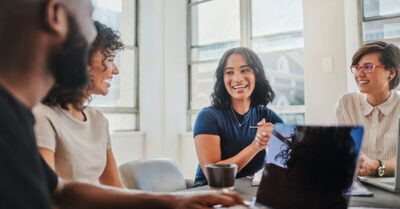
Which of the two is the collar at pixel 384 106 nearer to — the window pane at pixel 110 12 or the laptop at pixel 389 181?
the laptop at pixel 389 181

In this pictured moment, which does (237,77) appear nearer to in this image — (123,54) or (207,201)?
(207,201)

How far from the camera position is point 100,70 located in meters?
1.30

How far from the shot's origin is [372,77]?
1.99 metres

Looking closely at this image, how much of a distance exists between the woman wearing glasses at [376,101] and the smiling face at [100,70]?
4.65 ft

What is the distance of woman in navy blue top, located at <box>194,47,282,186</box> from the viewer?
1711 millimetres

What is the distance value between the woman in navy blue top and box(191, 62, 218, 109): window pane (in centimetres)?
214

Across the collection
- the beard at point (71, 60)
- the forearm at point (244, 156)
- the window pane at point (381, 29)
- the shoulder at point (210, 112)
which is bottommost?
the forearm at point (244, 156)

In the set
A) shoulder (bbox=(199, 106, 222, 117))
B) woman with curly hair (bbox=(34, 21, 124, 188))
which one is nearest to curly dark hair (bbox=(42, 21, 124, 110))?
woman with curly hair (bbox=(34, 21, 124, 188))

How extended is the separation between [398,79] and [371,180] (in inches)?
44.8

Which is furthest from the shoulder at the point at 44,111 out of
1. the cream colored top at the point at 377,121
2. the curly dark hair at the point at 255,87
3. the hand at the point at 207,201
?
the cream colored top at the point at 377,121

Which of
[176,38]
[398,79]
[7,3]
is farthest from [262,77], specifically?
[176,38]

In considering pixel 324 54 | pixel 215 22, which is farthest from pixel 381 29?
pixel 215 22

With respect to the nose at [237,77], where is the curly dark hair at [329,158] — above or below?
below

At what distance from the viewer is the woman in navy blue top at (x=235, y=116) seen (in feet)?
5.61
